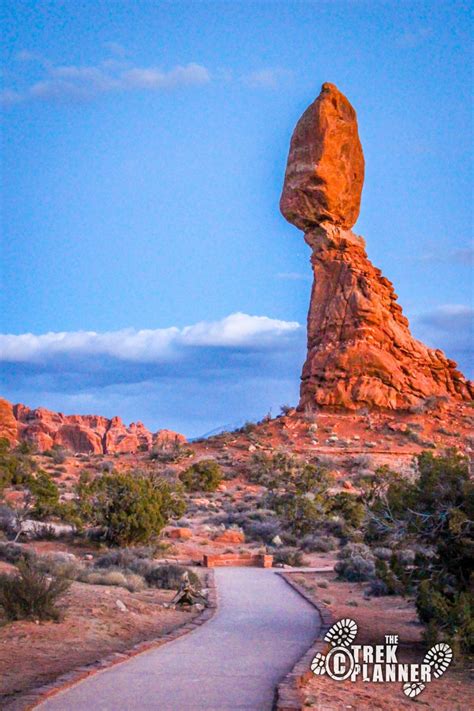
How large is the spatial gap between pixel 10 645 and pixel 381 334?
3991 cm

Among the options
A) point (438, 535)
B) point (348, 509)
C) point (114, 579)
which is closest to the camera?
point (438, 535)

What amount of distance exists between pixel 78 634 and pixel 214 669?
9.63 feet

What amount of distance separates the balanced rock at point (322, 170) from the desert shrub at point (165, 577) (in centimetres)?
3519

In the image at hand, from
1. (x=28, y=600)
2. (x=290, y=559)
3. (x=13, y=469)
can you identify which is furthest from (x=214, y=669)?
(x=13, y=469)

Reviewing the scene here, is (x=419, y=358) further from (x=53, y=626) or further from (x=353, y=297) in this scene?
(x=53, y=626)

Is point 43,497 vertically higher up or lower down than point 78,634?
higher up

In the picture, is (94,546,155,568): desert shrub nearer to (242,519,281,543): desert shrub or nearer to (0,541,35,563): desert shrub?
(0,541,35,563): desert shrub

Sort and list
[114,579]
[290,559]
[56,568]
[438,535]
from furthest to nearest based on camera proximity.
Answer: [290,559], [114,579], [56,568], [438,535]

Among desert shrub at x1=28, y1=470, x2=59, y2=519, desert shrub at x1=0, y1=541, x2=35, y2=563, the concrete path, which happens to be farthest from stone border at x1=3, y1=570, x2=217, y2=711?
desert shrub at x1=28, y1=470, x2=59, y2=519

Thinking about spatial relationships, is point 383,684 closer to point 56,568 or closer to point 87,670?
point 87,670

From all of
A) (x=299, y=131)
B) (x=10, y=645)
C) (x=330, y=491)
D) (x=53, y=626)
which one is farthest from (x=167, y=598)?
(x=299, y=131)

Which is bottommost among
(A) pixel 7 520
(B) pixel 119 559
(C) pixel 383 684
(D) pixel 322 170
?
(C) pixel 383 684

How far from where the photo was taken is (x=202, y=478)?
37844 millimetres

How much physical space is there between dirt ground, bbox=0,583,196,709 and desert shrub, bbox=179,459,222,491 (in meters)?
23.0
